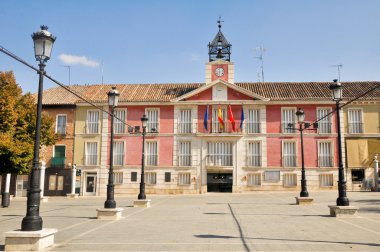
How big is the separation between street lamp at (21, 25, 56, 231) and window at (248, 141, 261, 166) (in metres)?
26.0

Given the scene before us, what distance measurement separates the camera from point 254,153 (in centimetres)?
3291

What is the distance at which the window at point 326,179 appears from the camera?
105 feet

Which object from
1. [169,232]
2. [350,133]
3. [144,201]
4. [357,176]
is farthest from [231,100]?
[169,232]

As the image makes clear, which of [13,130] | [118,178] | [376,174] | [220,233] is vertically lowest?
[220,233]

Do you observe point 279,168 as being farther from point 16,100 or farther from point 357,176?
point 16,100

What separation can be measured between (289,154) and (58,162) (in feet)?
68.5

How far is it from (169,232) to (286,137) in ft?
81.2

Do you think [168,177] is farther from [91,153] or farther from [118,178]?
[91,153]

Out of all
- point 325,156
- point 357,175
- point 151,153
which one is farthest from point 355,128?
point 151,153

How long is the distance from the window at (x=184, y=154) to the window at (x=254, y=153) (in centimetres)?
541

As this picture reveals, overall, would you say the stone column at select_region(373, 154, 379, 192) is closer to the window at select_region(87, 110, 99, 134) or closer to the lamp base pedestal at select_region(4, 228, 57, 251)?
the window at select_region(87, 110, 99, 134)

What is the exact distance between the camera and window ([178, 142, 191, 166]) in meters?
33.2

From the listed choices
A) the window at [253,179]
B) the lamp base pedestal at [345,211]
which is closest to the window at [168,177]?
the window at [253,179]

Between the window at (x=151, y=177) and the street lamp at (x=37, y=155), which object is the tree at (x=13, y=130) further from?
the window at (x=151, y=177)
